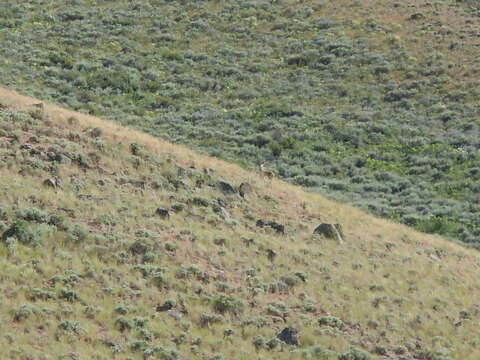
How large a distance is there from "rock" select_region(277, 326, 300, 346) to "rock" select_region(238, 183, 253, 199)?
8144mm

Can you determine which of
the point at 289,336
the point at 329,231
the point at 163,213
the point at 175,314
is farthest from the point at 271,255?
the point at 175,314

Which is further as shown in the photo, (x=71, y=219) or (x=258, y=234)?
(x=258, y=234)

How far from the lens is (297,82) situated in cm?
4628

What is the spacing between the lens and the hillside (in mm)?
16438

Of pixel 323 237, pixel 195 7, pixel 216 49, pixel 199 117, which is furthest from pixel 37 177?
pixel 195 7

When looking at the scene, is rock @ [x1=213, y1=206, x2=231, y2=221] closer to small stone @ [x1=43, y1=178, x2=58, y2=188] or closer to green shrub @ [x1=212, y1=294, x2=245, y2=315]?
small stone @ [x1=43, y1=178, x2=58, y2=188]

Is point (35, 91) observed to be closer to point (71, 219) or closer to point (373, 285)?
point (71, 219)

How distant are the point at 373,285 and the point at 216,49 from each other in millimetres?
32549

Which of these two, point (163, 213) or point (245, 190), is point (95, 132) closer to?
point (163, 213)

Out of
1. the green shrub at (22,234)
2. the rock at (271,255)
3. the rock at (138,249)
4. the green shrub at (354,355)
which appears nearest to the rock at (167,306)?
the rock at (138,249)

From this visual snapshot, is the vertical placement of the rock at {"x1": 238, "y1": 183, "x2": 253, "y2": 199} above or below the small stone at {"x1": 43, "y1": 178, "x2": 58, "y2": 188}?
below

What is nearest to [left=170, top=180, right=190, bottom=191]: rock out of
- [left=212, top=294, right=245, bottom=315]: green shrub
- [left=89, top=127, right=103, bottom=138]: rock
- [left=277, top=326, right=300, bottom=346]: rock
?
[left=89, top=127, right=103, bottom=138]: rock

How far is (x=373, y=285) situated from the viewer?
822 inches

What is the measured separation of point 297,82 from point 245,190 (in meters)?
22.0
